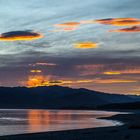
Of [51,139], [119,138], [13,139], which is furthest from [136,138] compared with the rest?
[13,139]

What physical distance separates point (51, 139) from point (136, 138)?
822 centimetres

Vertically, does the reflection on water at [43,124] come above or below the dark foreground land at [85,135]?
below

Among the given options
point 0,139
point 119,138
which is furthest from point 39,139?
point 119,138

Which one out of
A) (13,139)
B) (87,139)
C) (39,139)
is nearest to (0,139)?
(13,139)

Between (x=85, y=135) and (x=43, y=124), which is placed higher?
(x=85, y=135)

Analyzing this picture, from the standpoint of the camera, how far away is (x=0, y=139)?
135ft

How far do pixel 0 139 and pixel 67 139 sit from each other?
247 inches

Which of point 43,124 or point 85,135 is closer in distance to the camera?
point 85,135

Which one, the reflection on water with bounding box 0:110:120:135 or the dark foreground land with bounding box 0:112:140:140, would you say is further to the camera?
the reflection on water with bounding box 0:110:120:135

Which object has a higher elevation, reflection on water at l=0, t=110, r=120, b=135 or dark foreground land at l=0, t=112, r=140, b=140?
dark foreground land at l=0, t=112, r=140, b=140

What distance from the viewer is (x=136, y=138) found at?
4119cm

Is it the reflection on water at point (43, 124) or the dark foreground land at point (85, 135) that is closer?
the dark foreground land at point (85, 135)

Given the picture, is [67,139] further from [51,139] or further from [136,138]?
[136,138]

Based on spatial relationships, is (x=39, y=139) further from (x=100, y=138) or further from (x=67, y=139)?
(x=100, y=138)
